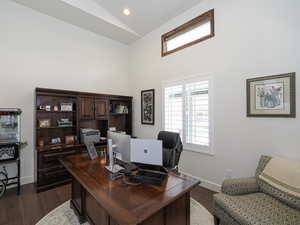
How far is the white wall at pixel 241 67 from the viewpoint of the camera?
209cm

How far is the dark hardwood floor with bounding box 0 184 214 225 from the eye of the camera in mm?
2084

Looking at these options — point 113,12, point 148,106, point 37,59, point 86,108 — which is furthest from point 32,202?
point 113,12

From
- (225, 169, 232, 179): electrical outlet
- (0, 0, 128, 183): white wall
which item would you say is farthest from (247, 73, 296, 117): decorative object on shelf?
(0, 0, 128, 183): white wall

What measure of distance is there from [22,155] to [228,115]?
13.6ft

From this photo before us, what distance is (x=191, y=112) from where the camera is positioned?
3.18 meters

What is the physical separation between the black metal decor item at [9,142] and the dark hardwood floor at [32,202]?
7.4 inches

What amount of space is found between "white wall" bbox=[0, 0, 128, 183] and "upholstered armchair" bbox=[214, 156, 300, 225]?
12.1 ft

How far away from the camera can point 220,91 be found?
2756 millimetres

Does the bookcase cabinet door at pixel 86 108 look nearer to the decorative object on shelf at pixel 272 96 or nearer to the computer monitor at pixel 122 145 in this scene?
the computer monitor at pixel 122 145

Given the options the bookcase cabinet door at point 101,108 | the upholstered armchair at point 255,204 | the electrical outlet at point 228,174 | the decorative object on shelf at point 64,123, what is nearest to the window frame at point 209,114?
the electrical outlet at point 228,174

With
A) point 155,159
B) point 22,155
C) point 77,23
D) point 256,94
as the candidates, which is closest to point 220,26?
point 256,94

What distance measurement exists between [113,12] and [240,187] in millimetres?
4318

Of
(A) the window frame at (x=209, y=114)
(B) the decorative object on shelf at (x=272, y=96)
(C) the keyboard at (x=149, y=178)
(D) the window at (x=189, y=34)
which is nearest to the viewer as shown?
(C) the keyboard at (x=149, y=178)

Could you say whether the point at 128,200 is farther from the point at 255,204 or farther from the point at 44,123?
the point at 44,123
